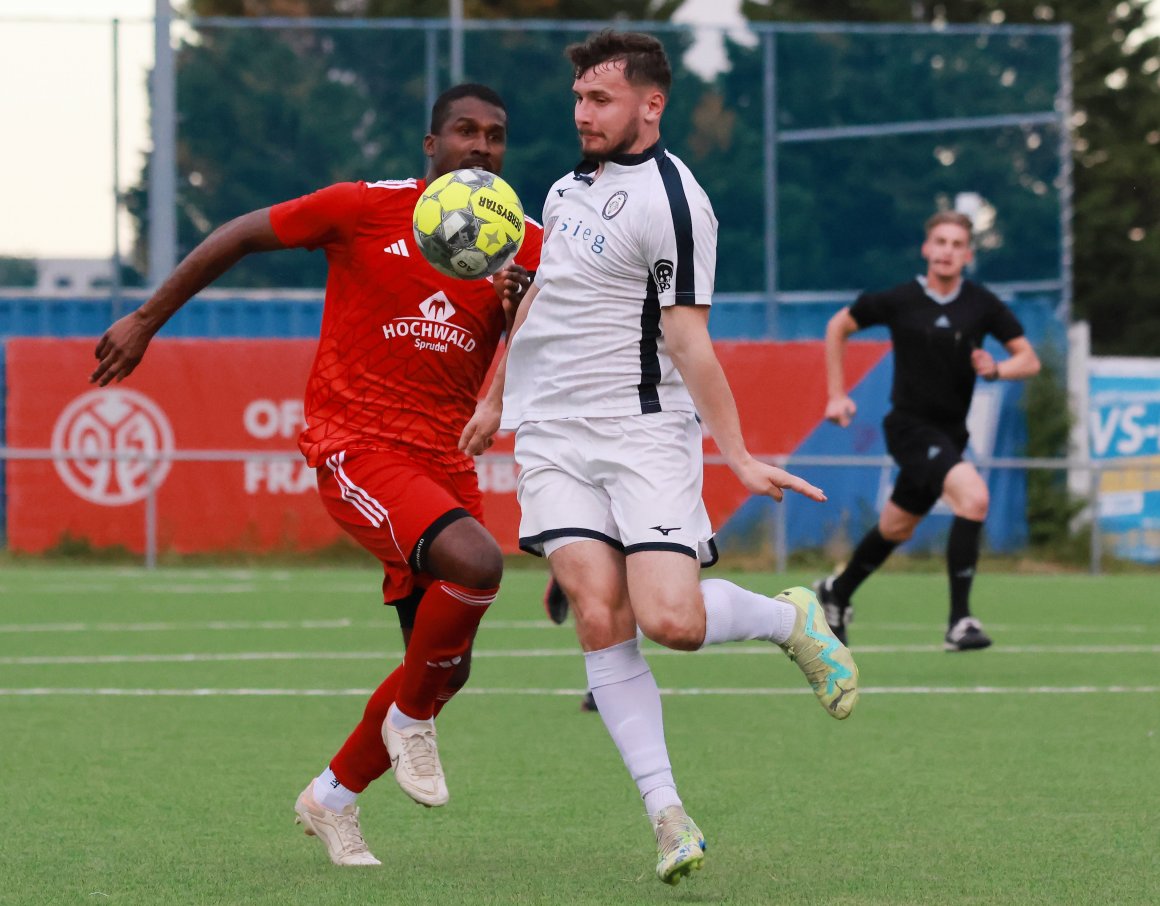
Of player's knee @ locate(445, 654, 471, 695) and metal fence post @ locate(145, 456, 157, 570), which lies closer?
player's knee @ locate(445, 654, 471, 695)

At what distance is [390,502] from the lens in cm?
571

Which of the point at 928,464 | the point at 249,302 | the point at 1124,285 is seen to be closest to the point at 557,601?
the point at 928,464

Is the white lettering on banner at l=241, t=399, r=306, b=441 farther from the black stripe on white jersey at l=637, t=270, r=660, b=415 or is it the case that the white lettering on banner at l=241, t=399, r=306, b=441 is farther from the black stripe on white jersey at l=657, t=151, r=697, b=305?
A: the black stripe on white jersey at l=657, t=151, r=697, b=305

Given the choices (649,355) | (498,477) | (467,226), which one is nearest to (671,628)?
(649,355)

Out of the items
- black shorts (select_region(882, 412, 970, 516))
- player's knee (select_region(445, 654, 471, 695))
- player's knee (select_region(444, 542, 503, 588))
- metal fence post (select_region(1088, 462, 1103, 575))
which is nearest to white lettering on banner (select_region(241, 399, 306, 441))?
metal fence post (select_region(1088, 462, 1103, 575))

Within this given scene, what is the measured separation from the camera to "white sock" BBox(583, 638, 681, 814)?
5.16 m

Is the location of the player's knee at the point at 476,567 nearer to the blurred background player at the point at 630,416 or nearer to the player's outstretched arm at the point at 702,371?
the blurred background player at the point at 630,416

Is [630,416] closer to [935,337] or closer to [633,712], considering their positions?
[633,712]

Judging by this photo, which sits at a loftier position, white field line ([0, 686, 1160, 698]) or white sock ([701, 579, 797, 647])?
white sock ([701, 579, 797, 647])

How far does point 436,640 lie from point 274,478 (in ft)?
41.7

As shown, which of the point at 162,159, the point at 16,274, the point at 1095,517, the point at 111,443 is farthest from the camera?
the point at 162,159

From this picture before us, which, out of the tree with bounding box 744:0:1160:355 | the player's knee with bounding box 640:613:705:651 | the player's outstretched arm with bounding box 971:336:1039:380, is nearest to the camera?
the player's knee with bounding box 640:613:705:651

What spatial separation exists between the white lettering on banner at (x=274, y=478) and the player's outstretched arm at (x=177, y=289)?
12.2 m

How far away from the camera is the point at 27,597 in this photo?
14.8 meters
